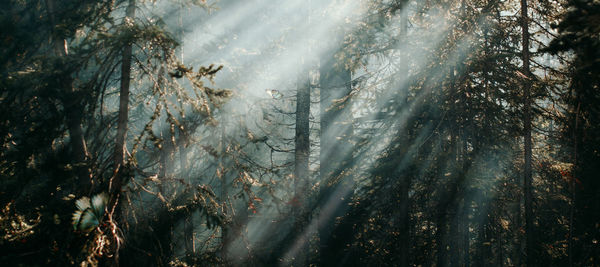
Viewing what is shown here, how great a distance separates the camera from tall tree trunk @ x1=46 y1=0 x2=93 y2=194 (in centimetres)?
567

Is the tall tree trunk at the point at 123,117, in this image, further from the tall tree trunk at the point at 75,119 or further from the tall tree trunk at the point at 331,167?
the tall tree trunk at the point at 331,167

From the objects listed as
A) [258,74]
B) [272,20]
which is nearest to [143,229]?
[258,74]

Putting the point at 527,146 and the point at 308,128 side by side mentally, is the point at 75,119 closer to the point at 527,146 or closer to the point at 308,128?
the point at 308,128

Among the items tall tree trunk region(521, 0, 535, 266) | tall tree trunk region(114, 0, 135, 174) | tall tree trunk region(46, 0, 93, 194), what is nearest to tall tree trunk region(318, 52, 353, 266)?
tall tree trunk region(521, 0, 535, 266)

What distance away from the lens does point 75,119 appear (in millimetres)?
6309

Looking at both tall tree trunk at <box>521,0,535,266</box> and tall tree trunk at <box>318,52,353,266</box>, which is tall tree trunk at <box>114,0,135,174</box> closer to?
tall tree trunk at <box>318,52,353,266</box>

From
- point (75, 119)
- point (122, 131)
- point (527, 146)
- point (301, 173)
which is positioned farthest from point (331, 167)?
point (75, 119)

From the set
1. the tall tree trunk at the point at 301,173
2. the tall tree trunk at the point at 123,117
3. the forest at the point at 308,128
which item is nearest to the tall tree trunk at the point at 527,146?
the forest at the point at 308,128

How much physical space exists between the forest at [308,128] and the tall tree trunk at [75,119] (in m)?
0.05

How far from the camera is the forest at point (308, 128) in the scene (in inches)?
215

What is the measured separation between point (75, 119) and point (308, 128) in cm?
555

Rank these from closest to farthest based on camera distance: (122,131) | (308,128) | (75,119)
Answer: (122,131) < (75,119) < (308,128)

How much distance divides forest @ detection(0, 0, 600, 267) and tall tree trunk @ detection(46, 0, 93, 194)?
0.05 metres

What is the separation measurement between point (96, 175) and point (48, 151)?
264 centimetres
